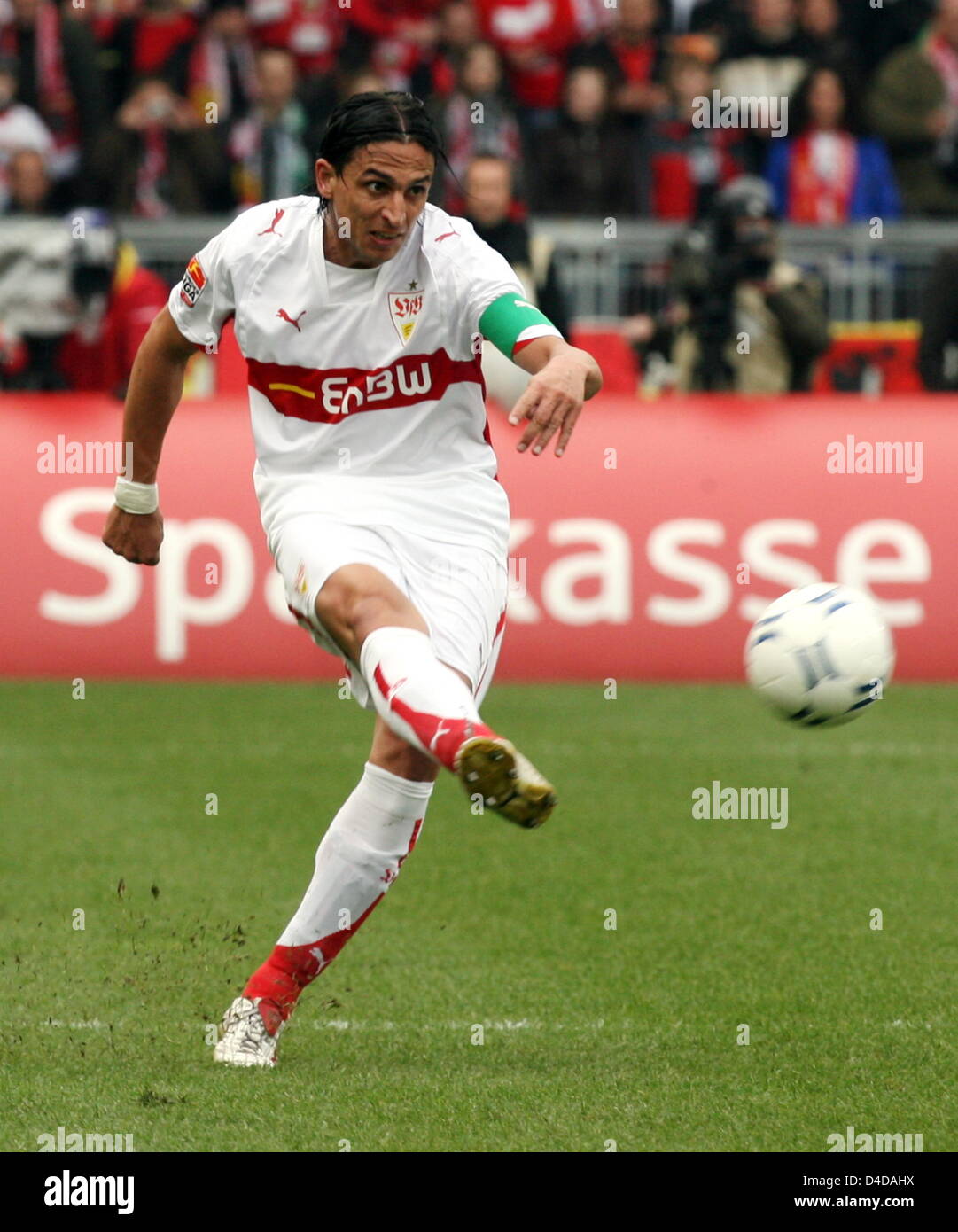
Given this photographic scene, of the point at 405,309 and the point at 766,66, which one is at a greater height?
the point at 405,309

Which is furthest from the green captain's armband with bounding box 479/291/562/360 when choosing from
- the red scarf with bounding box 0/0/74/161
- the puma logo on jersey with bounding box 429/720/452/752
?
the red scarf with bounding box 0/0/74/161

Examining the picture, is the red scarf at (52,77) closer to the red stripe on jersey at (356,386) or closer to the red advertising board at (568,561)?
the red advertising board at (568,561)

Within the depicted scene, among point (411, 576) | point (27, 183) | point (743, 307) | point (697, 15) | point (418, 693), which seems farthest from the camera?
point (697, 15)

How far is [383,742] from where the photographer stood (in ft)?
18.0

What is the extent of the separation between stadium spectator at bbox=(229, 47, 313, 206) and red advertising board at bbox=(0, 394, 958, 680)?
4.23m

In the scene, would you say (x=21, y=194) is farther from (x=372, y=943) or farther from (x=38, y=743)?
(x=372, y=943)

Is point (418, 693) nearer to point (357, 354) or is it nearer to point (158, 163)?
point (357, 354)

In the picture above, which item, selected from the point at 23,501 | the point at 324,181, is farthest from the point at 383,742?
the point at 23,501

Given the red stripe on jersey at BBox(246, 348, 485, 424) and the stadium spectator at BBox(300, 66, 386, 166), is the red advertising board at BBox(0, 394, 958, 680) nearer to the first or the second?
the stadium spectator at BBox(300, 66, 386, 166)

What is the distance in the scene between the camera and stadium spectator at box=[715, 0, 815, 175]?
16.5 meters

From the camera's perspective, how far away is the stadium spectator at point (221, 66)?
16875 mm

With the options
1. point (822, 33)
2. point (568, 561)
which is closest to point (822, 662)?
Answer: point (568, 561)

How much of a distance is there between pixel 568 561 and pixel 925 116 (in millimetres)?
6246

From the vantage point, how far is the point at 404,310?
5480 millimetres
